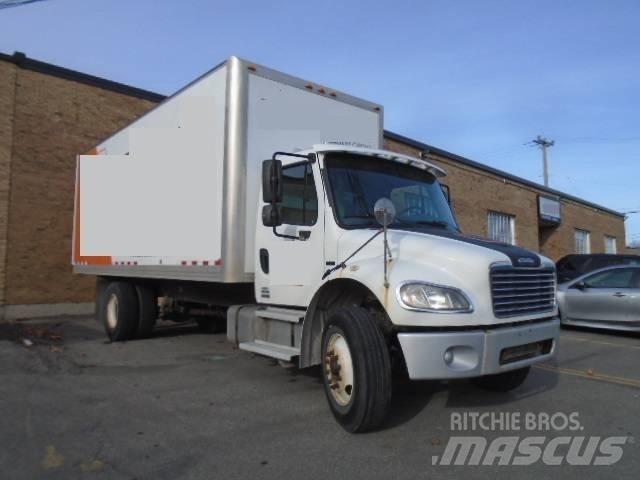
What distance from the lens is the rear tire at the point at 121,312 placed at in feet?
30.6

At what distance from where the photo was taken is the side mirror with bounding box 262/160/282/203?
5.23 metres

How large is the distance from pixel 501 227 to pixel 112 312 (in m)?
20.7

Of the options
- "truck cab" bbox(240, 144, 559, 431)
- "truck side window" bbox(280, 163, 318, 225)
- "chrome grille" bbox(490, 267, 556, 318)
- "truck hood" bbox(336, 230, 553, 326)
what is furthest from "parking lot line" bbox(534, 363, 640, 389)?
"truck side window" bbox(280, 163, 318, 225)

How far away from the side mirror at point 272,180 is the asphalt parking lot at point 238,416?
2.06 meters

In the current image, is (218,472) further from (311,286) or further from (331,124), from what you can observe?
(331,124)

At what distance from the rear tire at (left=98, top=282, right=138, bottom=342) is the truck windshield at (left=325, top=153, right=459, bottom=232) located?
530 centimetres

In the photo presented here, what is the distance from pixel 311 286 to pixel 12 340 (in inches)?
244

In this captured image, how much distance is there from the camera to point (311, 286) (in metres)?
5.55

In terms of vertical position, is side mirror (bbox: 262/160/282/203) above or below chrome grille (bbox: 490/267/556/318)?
above

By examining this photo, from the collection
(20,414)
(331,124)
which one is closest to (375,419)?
(20,414)

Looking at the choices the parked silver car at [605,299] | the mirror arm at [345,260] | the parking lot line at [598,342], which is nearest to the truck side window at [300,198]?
the mirror arm at [345,260]

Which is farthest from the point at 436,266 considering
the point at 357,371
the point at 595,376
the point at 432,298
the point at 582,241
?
the point at 582,241

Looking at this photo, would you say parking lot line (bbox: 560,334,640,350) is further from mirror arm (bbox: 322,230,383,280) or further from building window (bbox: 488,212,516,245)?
building window (bbox: 488,212,516,245)

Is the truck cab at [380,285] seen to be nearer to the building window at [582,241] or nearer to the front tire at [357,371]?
the front tire at [357,371]
